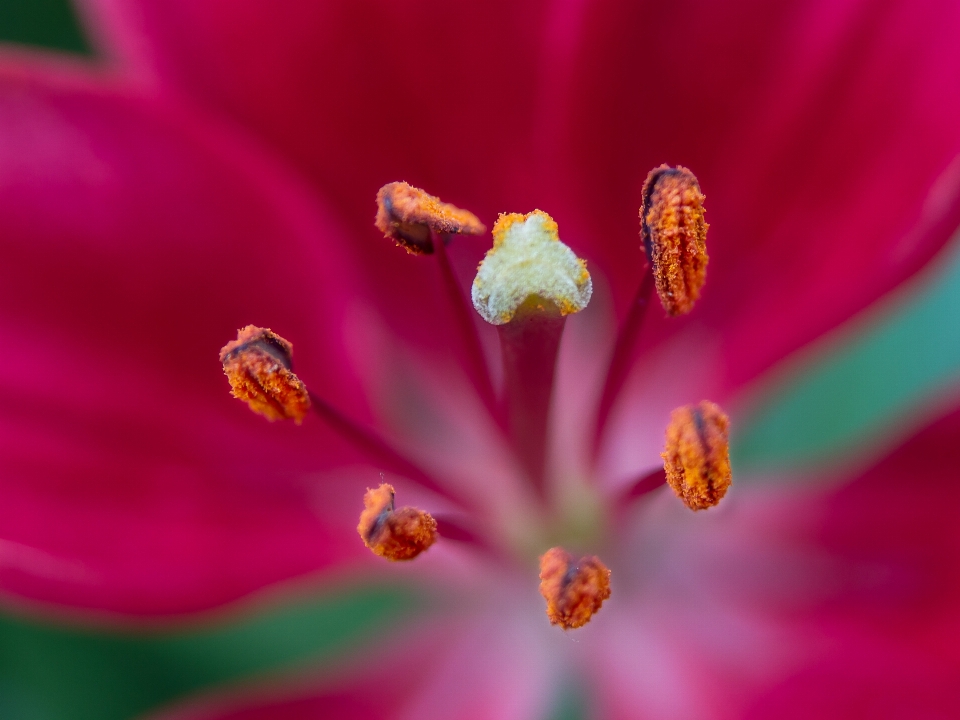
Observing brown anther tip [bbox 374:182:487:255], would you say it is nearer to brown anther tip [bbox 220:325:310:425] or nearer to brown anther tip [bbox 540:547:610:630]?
brown anther tip [bbox 220:325:310:425]

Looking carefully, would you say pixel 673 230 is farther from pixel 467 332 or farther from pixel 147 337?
pixel 147 337

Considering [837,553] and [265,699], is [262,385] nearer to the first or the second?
[265,699]

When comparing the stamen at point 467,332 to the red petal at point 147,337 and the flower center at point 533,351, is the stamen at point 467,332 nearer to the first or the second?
the flower center at point 533,351

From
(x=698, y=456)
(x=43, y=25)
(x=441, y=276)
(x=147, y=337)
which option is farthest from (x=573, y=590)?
(x=43, y=25)

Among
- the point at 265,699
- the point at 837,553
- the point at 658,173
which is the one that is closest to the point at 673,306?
the point at 658,173

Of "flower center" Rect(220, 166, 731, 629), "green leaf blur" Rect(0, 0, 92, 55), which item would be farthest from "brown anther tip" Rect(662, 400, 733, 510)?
"green leaf blur" Rect(0, 0, 92, 55)

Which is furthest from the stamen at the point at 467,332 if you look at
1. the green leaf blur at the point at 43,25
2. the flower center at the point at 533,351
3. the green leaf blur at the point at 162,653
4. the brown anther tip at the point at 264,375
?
the green leaf blur at the point at 43,25

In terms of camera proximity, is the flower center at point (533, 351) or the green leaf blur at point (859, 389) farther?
the green leaf blur at point (859, 389)
